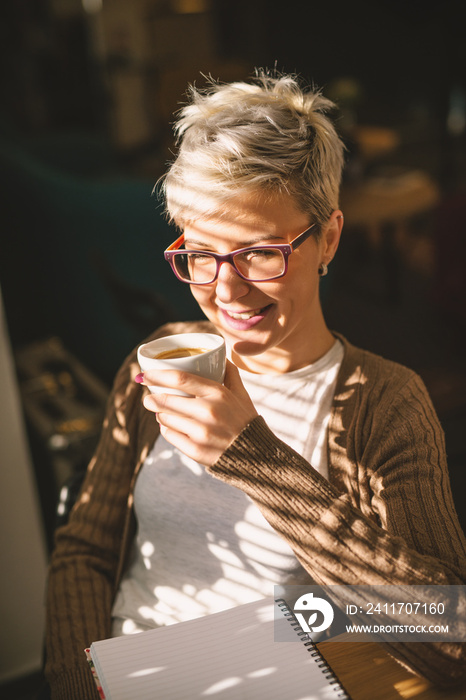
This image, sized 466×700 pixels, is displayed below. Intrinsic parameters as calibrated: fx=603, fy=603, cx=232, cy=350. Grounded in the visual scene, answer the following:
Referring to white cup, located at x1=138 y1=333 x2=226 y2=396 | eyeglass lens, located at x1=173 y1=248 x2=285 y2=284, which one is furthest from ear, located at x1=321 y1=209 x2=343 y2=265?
white cup, located at x1=138 y1=333 x2=226 y2=396

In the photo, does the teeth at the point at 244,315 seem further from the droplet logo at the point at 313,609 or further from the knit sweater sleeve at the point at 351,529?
the droplet logo at the point at 313,609

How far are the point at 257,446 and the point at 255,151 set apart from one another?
0.49m

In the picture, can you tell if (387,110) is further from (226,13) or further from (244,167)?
(244,167)

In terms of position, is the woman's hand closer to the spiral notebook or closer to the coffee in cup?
the coffee in cup

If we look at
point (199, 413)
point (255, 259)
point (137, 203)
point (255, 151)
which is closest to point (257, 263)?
point (255, 259)

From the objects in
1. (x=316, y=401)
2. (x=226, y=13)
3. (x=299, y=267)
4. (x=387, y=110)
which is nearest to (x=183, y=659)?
(x=316, y=401)

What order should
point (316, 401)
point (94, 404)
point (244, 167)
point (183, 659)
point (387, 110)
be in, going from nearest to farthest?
1. point (183, 659)
2. point (244, 167)
3. point (316, 401)
4. point (94, 404)
5. point (387, 110)

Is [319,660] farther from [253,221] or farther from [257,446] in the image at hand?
[253,221]

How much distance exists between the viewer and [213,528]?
1.13m

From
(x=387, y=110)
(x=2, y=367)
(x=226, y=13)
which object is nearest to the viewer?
(x=2, y=367)

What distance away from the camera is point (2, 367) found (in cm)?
170

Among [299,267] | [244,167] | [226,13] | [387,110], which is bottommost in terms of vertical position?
[299,267]

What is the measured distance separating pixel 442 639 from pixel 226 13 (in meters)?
5.61

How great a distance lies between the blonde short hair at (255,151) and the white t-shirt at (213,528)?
1.11 feet
